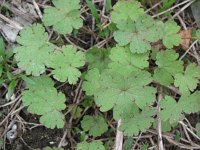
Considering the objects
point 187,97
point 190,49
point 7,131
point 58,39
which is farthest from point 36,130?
point 190,49

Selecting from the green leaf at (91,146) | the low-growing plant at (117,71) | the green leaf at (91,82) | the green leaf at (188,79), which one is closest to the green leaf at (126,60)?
the low-growing plant at (117,71)

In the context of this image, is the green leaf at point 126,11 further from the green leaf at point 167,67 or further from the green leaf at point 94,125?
the green leaf at point 94,125

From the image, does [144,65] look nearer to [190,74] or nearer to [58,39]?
[190,74]

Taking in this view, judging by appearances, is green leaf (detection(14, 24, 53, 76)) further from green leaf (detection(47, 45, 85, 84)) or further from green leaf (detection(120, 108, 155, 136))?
green leaf (detection(120, 108, 155, 136))

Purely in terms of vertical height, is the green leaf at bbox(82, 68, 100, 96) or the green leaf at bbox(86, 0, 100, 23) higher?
the green leaf at bbox(86, 0, 100, 23)

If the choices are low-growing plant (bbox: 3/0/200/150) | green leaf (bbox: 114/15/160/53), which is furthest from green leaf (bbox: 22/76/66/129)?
→ green leaf (bbox: 114/15/160/53)

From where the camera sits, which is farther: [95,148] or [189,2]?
[189,2]
